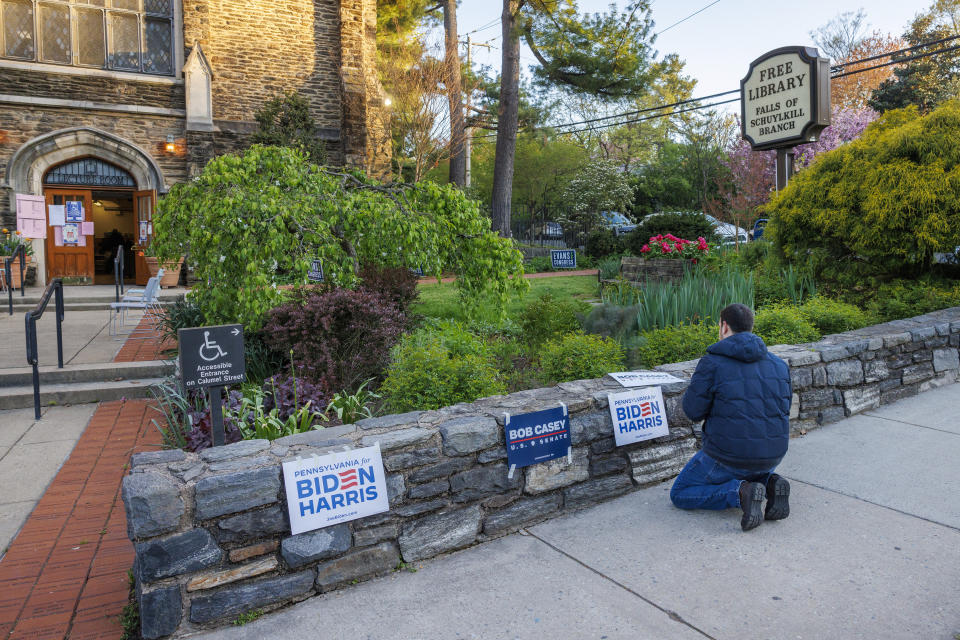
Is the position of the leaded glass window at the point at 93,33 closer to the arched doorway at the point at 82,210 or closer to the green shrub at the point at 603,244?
the arched doorway at the point at 82,210

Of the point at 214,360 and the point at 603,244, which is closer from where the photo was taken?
the point at 214,360

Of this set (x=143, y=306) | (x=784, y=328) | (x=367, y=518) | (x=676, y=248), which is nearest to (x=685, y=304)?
(x=784, y=328)

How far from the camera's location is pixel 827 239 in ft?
26.7

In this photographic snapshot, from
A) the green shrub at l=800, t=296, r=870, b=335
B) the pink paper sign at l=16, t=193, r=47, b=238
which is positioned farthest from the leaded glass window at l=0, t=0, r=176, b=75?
the green shrub at l=800, t=296, r=870, b=335

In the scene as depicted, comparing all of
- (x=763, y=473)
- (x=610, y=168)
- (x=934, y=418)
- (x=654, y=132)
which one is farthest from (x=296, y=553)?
(x=654, y=132)

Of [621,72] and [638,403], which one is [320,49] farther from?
[638,403]

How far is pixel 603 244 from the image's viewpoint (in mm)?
19531

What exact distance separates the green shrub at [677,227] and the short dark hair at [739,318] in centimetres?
1370

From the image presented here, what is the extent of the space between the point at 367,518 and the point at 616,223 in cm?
2519

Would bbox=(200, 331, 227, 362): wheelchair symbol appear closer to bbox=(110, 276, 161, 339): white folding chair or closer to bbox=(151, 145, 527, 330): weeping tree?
bbox=(151, 145, 527, 330): weeping tree

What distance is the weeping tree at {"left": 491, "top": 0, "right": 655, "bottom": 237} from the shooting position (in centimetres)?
1984

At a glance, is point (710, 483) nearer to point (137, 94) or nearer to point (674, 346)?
point (674, 346)

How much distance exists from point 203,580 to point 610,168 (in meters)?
23.8

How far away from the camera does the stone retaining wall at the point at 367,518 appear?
9.25 ft
